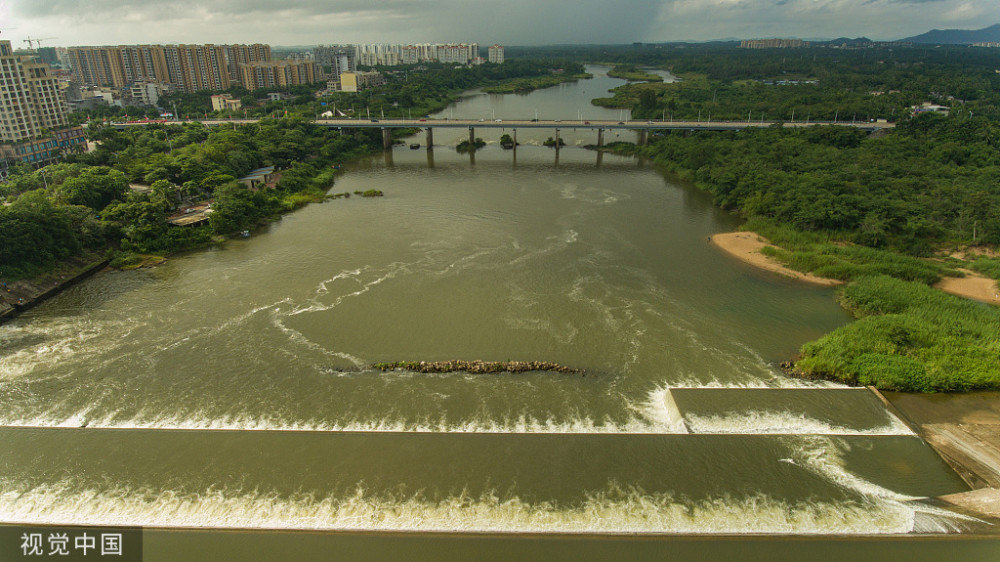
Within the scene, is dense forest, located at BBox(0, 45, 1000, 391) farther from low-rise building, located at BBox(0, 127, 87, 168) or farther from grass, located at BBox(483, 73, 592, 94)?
grass, located at BBox(483, 73, 592, 94)

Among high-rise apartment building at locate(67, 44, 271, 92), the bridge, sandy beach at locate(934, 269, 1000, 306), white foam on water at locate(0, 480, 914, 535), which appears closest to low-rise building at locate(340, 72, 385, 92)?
high-rise apartment building at locate(67, 44, 271, 92)

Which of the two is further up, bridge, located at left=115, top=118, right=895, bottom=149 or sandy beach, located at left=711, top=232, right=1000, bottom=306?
bridge, located at left=115, top=118, right=895, bottom=149

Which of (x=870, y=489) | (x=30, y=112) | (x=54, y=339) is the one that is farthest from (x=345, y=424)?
(x=30, y=112)

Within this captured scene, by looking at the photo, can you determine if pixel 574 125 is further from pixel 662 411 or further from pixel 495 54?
pixel 495 54

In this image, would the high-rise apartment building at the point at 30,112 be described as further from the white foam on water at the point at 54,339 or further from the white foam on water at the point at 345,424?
the white foam on water at the point at 345,424

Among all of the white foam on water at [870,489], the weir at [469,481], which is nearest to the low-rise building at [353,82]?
the weir at [469,481]

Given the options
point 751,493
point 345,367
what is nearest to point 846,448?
point 751,493
